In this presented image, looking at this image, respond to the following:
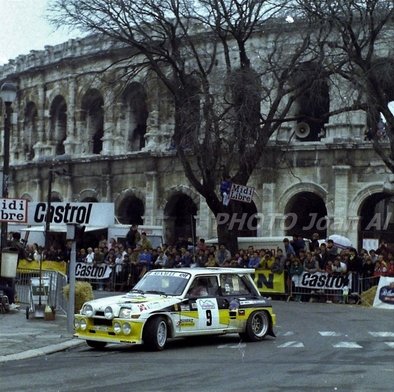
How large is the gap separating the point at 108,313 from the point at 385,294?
1376 centimetres

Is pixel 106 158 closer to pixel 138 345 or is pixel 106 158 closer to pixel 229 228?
pixel 229 228

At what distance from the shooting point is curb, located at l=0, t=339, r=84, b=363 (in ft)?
48.8

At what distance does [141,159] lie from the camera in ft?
157

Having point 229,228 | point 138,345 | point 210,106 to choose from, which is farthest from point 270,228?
point 138,345

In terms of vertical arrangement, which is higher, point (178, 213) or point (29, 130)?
point (29, 130)

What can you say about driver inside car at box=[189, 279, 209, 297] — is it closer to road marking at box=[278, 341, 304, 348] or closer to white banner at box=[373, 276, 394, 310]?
road marking at box=[278, 341, 304, 348]

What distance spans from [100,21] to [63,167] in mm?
18892

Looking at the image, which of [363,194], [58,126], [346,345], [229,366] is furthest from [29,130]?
[229,366]

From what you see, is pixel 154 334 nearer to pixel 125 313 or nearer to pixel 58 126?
pixel 125 313

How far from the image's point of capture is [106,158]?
161ft

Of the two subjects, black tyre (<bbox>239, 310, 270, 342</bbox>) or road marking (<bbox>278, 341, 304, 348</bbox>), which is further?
black tyre (<bbox>239, 310, 270, 342</bbox>)

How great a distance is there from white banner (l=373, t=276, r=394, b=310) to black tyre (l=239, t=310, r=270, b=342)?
405 inches

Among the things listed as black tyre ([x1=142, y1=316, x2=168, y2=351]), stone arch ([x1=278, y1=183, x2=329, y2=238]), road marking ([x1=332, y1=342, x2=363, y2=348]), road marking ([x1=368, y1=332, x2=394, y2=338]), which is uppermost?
stone arch ([x1=278, y1=183, x2=329, y2=238])

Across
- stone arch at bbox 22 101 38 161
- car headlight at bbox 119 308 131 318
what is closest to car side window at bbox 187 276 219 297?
car headlight at bbox 119 308 131 318
